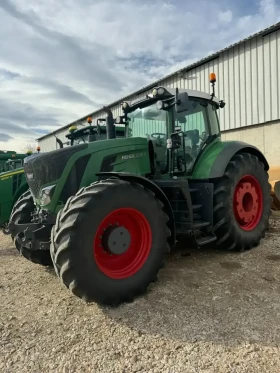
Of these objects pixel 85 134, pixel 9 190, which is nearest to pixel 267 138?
pixel 85 134

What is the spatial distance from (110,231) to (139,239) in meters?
0.40

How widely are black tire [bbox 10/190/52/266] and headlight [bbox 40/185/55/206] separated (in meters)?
0.85

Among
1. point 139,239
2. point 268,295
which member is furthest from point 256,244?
point 139,239

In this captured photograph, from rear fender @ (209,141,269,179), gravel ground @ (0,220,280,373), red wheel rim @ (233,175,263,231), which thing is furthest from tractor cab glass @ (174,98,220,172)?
gravel ground @ (0,220,280,373)

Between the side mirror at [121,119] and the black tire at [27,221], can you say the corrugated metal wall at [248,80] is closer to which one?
the side mirror at [121,119]

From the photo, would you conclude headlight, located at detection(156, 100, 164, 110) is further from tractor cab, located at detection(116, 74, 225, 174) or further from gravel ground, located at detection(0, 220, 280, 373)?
gravel ground, located at detection(0, 220, 280, 373)

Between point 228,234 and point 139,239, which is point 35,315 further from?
point 228,234

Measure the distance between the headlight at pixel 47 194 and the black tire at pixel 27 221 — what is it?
33.5 inches

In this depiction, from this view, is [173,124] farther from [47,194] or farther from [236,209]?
[47,194]

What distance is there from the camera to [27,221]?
4.33 metres

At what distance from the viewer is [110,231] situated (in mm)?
3230

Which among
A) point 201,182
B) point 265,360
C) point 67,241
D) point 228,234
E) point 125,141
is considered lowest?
point 265,360

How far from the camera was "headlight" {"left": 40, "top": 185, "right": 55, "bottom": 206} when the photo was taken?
139 inches

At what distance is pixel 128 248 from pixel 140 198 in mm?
538
